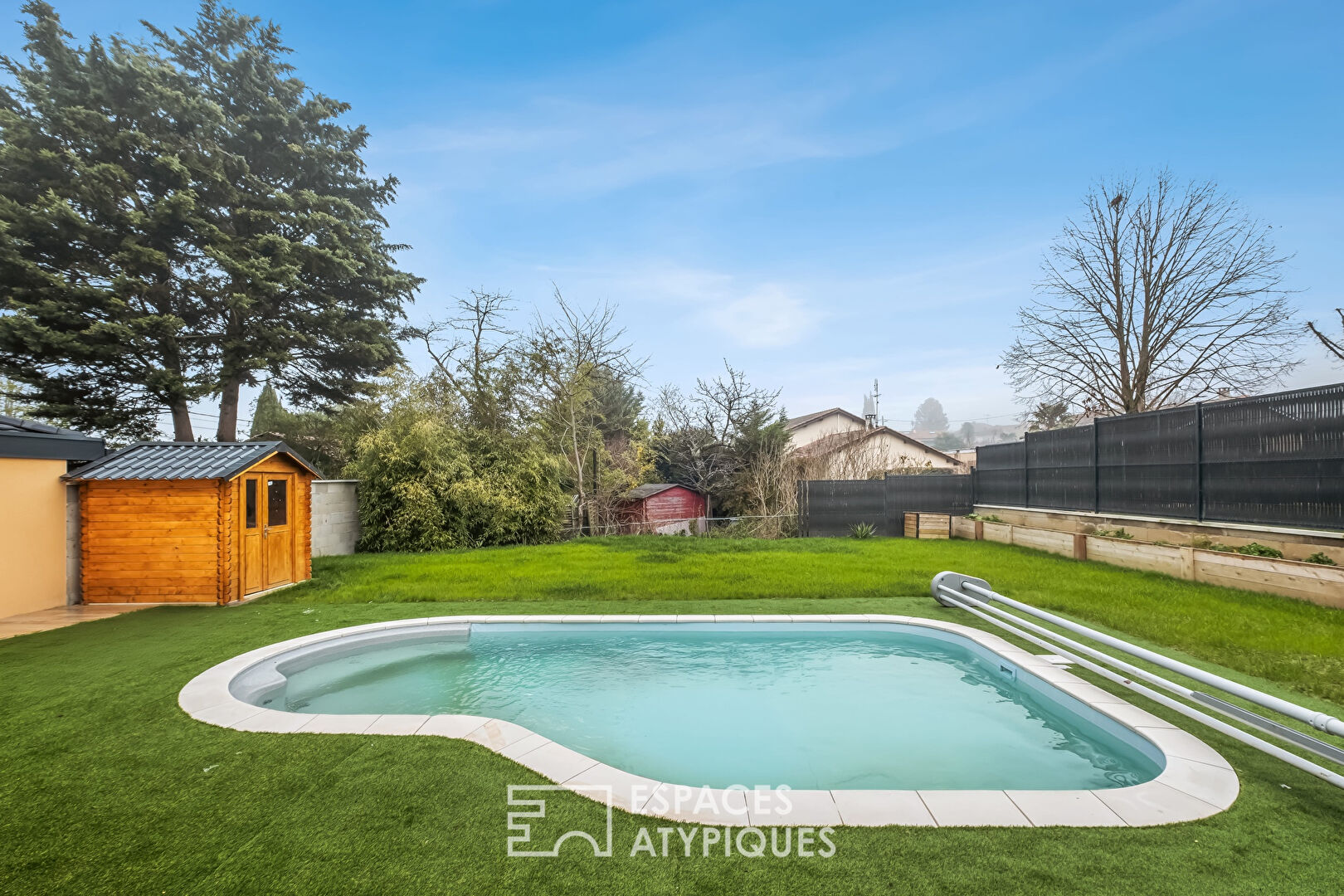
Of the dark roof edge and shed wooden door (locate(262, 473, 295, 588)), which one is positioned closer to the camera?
the dark roof edge

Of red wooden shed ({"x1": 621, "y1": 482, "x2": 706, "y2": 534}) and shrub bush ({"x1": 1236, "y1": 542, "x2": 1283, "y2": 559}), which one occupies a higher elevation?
shrub bush ({"x1": 1236, "y1": 542, "x2": 1283, "y2": 559})

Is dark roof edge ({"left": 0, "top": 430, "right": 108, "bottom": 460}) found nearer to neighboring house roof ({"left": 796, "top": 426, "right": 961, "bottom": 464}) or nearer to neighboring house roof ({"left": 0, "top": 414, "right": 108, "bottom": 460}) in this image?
neighboring house roof ({"left": 0, "top": 414, "right": 108, "bottom": 460})

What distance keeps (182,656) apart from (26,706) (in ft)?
3.47

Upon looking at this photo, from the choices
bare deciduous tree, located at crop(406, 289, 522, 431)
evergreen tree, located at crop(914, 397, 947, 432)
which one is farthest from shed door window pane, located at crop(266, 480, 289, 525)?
evergreen tree, located at crop(914, 397, 947, 432)

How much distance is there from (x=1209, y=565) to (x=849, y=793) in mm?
8030

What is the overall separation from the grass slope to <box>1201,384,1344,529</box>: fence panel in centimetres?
141

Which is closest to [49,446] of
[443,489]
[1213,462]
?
[443,489]

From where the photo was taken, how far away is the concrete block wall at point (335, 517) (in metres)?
11.1

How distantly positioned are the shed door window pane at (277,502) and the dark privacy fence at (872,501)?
11329mm

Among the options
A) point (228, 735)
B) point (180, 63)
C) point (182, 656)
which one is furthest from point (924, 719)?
point (180, 63)

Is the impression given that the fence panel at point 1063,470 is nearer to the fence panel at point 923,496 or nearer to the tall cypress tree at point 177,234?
the fence panel at point 923,496

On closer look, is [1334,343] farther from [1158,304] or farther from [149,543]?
[149,543]

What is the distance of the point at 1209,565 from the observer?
7.36m

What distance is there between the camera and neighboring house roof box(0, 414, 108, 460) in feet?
20.0
